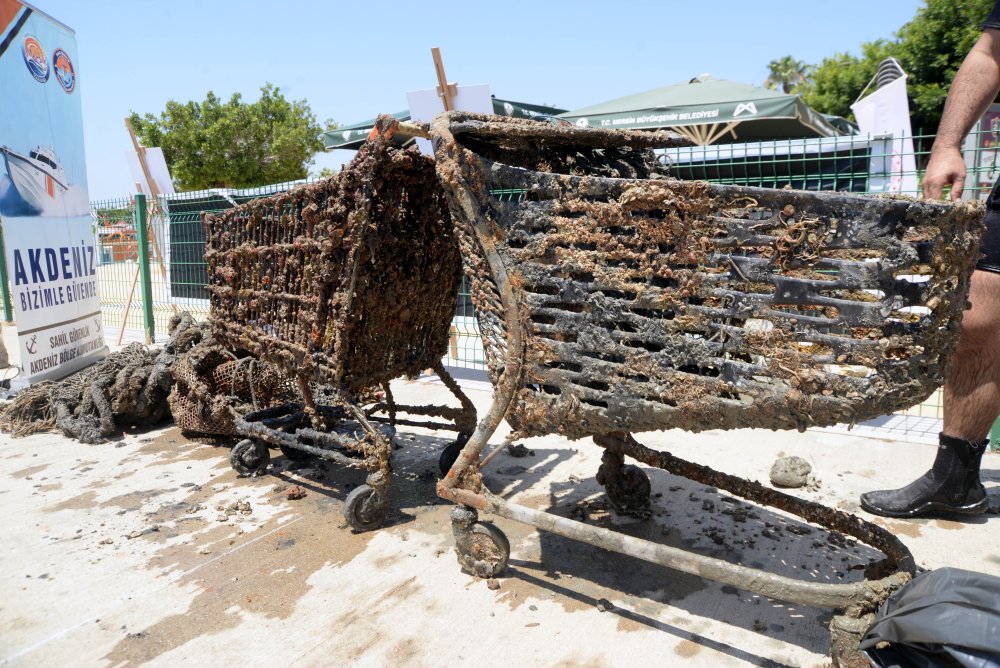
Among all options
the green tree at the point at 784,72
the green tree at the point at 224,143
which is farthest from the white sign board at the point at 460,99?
the green tree at the point at 784,72

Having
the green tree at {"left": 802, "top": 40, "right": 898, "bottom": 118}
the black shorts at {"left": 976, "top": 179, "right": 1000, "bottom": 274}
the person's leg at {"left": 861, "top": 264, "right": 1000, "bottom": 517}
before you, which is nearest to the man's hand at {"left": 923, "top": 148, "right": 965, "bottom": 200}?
the black shorts at {"left": 976, "top": 179, "right": 1000, "bottom": 274}

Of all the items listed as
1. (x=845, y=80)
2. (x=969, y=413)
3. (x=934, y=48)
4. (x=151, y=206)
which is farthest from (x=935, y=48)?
(x=151, y=206)

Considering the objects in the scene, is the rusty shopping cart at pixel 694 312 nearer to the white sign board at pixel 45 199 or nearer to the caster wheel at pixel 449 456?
the caster wheel at pixel 449 456

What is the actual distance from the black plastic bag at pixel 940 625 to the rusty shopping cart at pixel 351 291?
206 centimetres

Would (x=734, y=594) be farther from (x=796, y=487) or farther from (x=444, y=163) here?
(x=444, y=163)

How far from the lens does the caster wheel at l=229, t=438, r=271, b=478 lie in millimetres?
3803

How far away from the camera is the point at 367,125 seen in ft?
30.3

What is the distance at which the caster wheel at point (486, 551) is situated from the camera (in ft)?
8.52

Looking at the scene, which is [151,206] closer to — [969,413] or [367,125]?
[367,125]

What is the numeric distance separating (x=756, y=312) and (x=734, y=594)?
4.01ft

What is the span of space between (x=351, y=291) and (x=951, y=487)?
9.42 feet

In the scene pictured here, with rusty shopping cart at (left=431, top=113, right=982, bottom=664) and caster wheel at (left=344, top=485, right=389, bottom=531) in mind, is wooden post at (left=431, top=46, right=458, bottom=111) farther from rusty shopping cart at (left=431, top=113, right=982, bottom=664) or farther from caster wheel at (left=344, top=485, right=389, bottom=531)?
caster wheel at (left=344, top=485, right=389, bottom=531)

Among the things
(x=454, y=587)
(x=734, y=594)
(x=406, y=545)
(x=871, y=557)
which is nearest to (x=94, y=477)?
(x=406, y=545)

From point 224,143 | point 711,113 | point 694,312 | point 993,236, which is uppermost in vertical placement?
point 224,143
